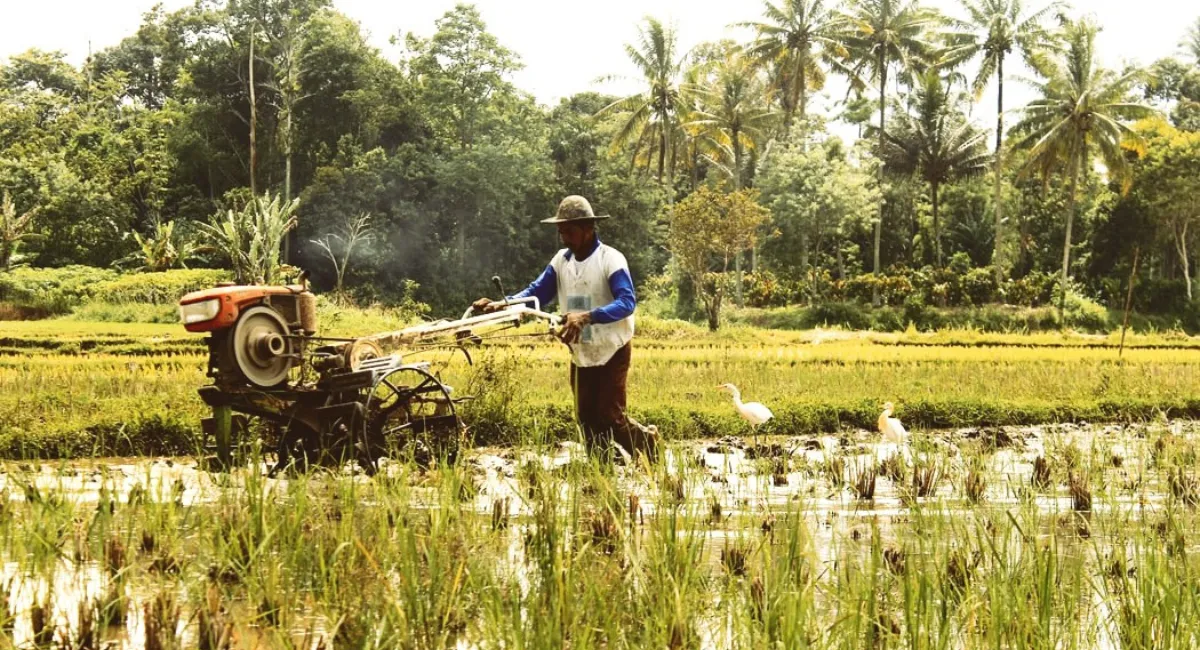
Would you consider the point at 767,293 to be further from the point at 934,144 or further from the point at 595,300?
the point at 595,300

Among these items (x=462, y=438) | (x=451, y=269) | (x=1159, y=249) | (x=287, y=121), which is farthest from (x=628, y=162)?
(x=462, y=438)

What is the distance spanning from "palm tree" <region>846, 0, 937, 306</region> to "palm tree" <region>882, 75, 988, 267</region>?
1.29m

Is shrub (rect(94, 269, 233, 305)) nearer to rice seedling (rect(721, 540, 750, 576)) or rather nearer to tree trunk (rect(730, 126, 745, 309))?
tree trunk (rect(730, 126, 745, 309))

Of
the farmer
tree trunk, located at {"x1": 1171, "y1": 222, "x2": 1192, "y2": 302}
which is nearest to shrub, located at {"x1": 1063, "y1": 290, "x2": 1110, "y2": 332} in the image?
tree trunk, located at {"x1": 1171, "y1": 222, "x2": 1192, "y2": 302}

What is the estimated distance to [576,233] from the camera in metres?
5.10

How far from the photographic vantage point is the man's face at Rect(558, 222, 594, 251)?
5.09 metres

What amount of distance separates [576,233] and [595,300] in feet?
1.09

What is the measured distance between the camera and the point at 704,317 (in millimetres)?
30859

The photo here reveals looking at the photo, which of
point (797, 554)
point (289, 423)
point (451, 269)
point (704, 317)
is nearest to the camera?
point (797, 554)

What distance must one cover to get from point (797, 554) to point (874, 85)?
3594 cm

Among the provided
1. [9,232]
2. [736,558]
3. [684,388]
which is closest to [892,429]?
[736,558]

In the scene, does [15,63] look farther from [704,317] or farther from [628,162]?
[704,317]

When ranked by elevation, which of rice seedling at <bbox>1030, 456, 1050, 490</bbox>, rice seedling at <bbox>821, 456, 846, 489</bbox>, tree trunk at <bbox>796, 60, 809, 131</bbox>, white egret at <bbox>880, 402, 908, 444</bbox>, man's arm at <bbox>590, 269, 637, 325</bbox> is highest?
tree trunk at <bbox>796, 60, 809, 131</bbox>

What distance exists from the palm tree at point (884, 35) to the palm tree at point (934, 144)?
1.29m
